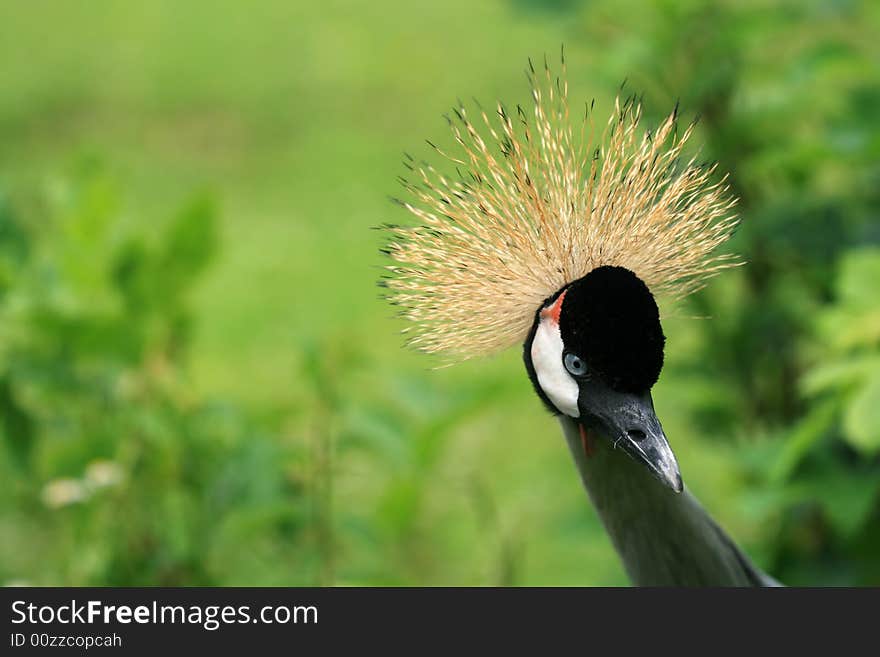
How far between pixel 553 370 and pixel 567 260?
10 centimetres

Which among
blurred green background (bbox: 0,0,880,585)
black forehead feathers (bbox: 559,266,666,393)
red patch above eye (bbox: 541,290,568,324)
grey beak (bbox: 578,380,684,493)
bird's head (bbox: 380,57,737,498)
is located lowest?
grey beak (bbox: 578,380,684,493)

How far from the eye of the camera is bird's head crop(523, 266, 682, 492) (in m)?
0.96

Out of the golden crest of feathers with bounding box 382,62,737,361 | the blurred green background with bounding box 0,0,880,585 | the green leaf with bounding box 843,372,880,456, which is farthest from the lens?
the blurred green background with bounding box 0,0,880,585

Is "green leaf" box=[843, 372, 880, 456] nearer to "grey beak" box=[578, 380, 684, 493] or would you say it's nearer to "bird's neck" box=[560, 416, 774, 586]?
"bird's neck" box=[560, 416, 774, 586]

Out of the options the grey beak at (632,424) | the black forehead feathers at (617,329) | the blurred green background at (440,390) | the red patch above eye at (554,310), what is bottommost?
the grey beak at (632,424)

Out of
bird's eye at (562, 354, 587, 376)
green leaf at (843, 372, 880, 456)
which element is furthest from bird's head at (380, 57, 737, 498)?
green leaf at (843, 372, 880, 456)

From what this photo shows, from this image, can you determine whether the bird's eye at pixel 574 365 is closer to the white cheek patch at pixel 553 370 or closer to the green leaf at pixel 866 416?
the white cheek patch at pixel 553 370

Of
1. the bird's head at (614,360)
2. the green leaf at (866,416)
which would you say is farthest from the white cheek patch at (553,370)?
the green leaf at (866,416)

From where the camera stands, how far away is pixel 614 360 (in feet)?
3.20

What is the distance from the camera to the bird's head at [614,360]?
3.14 feet

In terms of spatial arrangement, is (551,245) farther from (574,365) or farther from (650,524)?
(650,524)

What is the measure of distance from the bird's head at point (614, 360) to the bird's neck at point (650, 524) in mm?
86

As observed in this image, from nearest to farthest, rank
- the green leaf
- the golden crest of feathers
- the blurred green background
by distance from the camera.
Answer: the golden crest of feathers
the green leaf
the blurred green background

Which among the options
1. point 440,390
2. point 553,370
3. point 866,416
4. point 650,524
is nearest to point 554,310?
point 553,370
